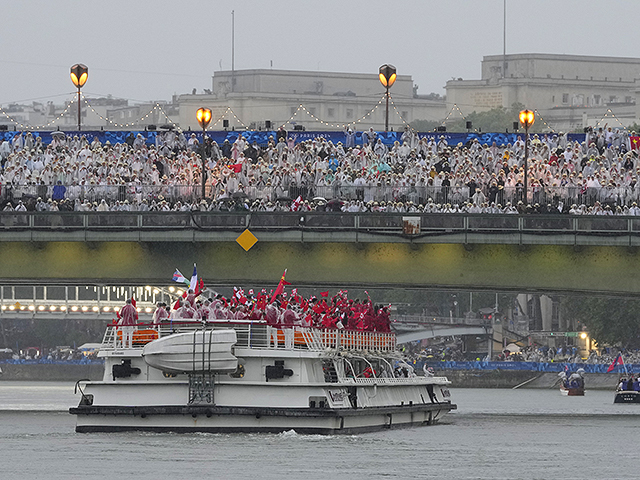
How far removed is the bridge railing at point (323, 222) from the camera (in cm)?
6575

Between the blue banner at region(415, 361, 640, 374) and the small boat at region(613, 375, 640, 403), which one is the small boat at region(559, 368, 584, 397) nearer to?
the blue banner at region(415, 361, 640, 374)

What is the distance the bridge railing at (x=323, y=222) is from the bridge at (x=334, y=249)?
4 centimetres

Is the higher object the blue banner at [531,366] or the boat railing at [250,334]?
the boat railing at [250,334]

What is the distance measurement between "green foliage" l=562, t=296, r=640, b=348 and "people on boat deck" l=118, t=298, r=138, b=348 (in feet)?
249

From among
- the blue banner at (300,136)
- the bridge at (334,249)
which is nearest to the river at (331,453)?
the bridge at (334,249)

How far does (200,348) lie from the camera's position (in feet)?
180

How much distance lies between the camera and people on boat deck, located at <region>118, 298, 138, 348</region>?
5722 centimetres

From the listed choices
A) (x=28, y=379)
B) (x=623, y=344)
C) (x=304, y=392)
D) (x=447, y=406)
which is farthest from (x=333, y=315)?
(x=28, y=379)

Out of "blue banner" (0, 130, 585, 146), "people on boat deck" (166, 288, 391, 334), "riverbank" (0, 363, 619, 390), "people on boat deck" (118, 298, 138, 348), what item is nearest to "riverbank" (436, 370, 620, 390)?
"riverbank" (0, 363, 619, 390)

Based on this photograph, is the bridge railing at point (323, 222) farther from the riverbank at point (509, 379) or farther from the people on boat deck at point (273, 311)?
the riverbank at point (509, 379)

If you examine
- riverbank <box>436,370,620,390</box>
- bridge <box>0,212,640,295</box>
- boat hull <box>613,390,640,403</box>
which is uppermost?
bridge <box>0,212,640,295</box>

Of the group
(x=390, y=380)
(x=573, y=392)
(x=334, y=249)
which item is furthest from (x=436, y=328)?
(x=390, y=380)

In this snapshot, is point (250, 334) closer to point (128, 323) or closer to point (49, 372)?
point (128, 323)

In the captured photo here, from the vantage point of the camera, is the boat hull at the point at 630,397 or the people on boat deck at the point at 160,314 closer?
the people on boat deck at the point at 160,314
